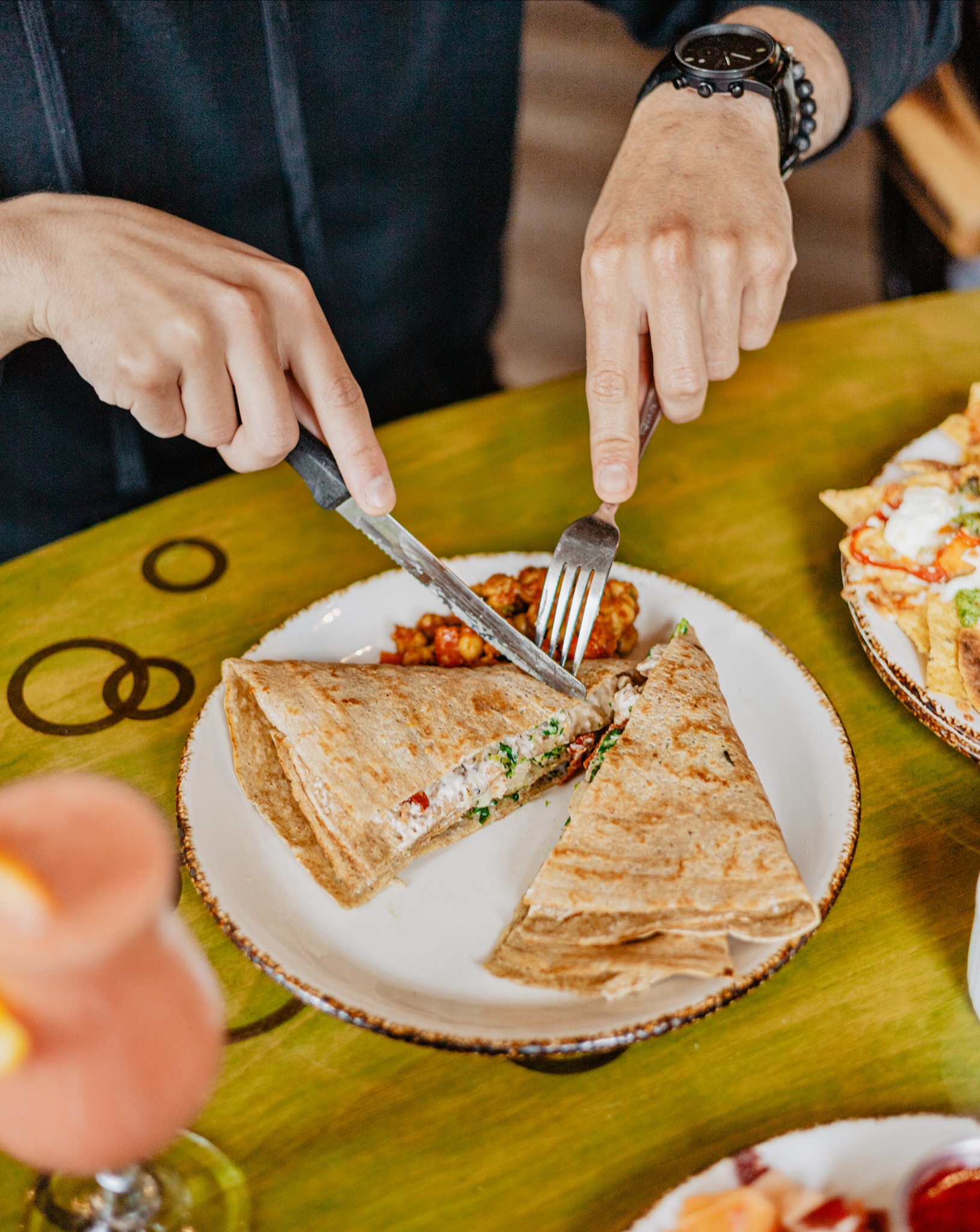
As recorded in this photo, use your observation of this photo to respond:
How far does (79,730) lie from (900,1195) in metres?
1.19

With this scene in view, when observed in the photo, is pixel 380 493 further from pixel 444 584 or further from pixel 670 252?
pixel 670 252

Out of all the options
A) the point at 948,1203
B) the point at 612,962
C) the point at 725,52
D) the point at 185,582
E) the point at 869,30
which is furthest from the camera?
the point at 869,30

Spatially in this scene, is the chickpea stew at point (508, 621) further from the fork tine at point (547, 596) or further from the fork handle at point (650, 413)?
Answer: the fork handle at point (650, 413)

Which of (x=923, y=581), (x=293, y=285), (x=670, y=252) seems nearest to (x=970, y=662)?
(x=923, y=581)

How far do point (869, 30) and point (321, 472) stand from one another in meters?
1.57

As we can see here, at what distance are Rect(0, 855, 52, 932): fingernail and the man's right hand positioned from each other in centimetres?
87

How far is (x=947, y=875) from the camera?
1.27m

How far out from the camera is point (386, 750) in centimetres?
142

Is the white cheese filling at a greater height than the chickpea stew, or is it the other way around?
the chickpea stew

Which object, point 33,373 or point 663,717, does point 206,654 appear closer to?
point 663,717

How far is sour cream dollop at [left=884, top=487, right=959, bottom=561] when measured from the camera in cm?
158

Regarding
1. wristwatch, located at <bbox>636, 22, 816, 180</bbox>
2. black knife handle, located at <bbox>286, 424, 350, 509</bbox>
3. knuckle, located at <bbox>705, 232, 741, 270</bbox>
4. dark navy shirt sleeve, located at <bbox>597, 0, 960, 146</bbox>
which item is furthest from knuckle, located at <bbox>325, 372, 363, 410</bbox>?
dark navy shirt sleeve, located at <bbox>597, 0, 960, 146</bbox>

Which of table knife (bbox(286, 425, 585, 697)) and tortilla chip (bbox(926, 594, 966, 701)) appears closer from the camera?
tortilla chip (bbox(926, 594, 966, 701))

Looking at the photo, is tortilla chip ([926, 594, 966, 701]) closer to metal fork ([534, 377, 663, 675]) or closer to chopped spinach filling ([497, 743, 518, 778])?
metal fork ([534, 377, 663, 675])
